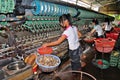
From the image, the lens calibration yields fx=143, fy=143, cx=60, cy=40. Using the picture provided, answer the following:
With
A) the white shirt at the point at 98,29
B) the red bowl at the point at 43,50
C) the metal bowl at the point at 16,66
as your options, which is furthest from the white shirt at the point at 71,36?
the white shirt at the point at 98,29

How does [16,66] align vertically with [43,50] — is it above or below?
below

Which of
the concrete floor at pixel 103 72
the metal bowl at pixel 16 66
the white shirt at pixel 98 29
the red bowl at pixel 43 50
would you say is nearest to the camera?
the metal bowl at pixel 16 66

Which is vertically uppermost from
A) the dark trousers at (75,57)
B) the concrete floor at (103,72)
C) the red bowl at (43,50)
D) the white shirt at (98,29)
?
the white shirt at (98,29)

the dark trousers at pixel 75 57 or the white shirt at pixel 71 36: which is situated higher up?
the white shirt at pixel 71 36

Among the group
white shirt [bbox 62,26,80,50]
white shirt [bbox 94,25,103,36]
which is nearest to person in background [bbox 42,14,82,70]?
white shirt [bbox 62,26,80,50]

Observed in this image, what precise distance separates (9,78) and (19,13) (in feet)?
4.43

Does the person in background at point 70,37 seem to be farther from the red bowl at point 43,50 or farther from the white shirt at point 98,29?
the white shirt at point 98,29

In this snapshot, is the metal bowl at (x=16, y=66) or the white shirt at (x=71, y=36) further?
the white shirt at (x=71, y=36)

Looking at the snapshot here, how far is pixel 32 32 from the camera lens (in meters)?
3.30

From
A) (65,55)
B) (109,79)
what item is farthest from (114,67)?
(65,55)

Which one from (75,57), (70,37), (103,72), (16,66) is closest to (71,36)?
(70,37)

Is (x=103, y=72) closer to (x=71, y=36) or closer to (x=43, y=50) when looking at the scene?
(x=71, y=36)

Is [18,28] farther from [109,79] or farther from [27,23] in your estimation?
[109,79]

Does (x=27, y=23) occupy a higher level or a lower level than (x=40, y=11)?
lower
